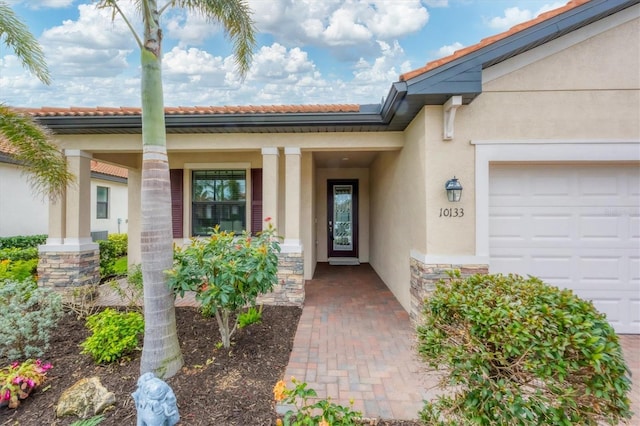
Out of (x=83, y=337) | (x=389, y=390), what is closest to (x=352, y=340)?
(x=389, y=390)

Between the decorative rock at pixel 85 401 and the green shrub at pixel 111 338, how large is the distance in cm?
60

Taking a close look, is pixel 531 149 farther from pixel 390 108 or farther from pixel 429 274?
pixel 429 274

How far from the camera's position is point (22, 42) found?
4441mm

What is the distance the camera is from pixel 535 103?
4035mm

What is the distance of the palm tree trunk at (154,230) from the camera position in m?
2.93

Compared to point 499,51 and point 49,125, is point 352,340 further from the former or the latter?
point 49,125

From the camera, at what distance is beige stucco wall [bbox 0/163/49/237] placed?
8750mm

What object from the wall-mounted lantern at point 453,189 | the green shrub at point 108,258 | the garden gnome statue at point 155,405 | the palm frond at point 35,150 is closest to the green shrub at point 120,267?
the green shrub at point 108,258

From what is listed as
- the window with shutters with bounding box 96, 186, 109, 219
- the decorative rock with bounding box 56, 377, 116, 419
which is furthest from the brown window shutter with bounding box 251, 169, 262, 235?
the window with shutters with bounding box 96, 186, 109, 219

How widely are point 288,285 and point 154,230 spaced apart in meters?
2.81

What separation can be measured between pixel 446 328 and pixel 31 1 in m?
7.74

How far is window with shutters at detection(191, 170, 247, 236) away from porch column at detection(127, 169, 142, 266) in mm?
1558

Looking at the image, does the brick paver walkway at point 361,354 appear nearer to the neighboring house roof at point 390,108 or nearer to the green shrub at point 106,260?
the neighboring house roof at point 390,108

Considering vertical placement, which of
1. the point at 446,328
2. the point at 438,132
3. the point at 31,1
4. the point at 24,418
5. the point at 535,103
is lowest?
the point at 24,418
